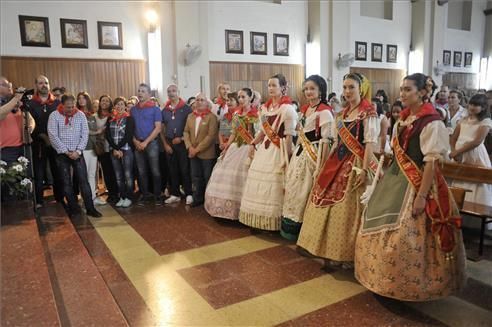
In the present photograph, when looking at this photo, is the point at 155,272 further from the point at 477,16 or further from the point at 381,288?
the point at 477,16

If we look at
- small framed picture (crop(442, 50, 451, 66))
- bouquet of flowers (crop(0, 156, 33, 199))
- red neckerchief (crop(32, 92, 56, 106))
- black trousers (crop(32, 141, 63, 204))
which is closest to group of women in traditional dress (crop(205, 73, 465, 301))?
bouquet of flowers (crop(0, 156, 33, 199))

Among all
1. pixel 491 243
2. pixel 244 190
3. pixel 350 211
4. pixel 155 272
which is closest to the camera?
pixel 350 211

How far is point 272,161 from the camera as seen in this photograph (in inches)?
146

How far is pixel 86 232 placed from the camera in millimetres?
4070

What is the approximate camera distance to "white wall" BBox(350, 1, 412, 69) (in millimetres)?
11469

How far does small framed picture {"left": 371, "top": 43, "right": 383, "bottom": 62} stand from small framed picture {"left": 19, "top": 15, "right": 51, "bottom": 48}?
8.60m

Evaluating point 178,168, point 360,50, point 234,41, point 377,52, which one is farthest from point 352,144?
point 377,52

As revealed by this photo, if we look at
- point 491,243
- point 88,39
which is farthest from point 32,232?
point 88,39

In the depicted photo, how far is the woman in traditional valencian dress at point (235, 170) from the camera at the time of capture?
13.7ft

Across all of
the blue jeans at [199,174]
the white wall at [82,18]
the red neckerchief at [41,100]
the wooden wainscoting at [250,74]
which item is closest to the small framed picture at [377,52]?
the wooden wainscoting at [250,74]

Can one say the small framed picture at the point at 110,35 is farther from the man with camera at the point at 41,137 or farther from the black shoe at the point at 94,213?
the black shoe at the point at 94,213

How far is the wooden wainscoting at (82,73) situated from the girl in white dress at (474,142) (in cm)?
627

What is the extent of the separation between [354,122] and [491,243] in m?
1.92

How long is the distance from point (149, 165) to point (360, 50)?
28.0 ft
